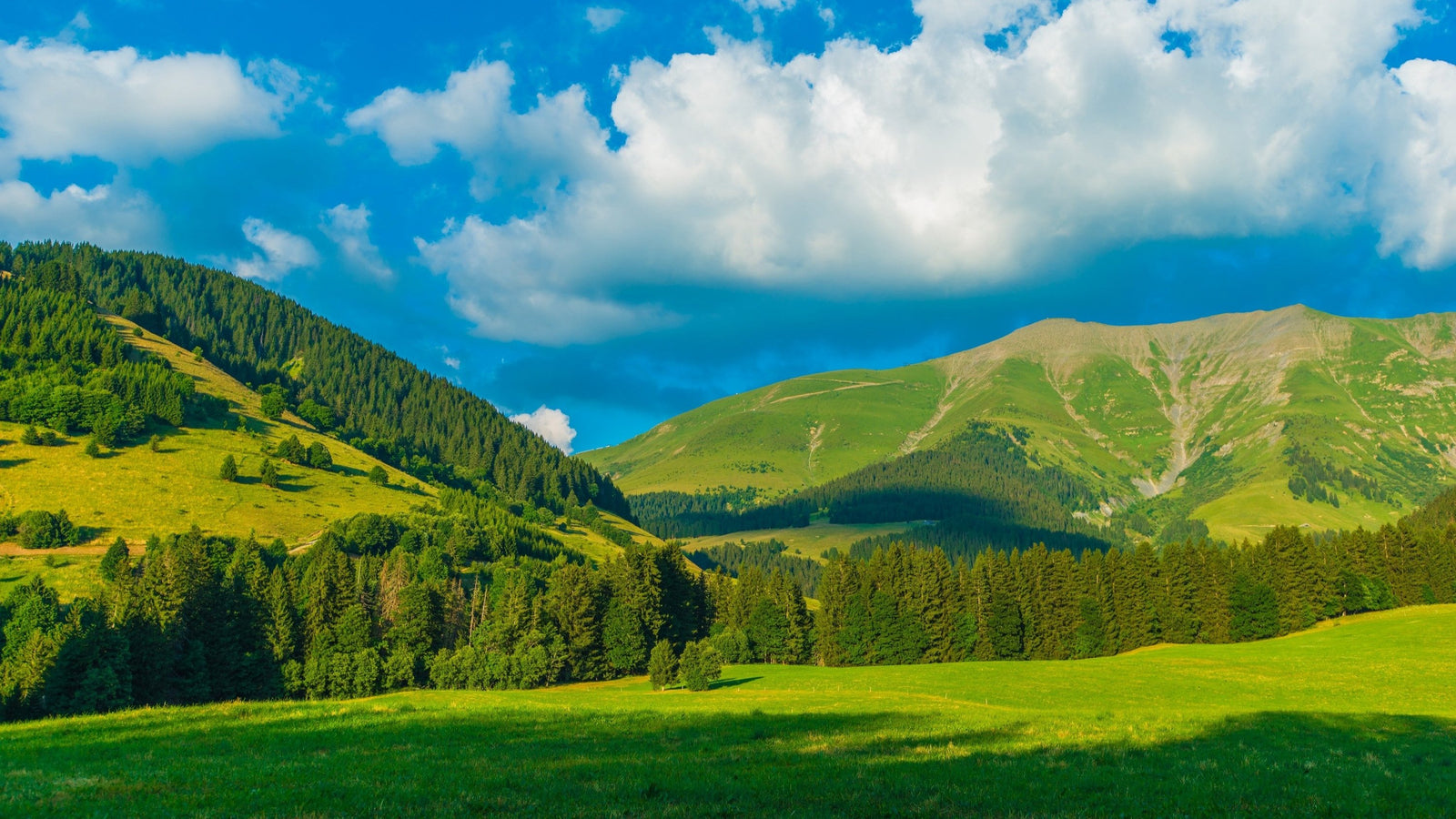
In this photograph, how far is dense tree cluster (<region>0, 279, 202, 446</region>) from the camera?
161 meters

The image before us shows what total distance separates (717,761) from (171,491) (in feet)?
553

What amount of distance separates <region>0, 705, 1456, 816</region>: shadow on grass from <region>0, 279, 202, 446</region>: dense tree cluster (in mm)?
175349

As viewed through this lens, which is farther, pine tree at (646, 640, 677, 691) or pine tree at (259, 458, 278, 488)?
pine tree at (259, 458, 278, 488)

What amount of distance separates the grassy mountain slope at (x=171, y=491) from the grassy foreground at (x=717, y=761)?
13059cm

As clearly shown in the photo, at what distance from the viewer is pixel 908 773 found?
659 inches

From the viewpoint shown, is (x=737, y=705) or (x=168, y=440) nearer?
(x=737, y=705)

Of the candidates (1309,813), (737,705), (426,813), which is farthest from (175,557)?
(1309,813)

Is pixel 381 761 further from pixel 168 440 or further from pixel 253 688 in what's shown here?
pixel 168 440

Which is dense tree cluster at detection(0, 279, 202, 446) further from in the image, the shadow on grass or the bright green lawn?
the shadow on grass

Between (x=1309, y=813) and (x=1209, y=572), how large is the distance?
399 ft

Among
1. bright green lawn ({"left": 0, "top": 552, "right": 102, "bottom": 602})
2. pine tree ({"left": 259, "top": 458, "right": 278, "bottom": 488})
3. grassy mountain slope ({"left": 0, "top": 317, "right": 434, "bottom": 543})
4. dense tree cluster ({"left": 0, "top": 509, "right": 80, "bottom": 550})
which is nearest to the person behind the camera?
bright green lawn ({"left": 0, "top": 552, "right": 102, "bottom": 602})

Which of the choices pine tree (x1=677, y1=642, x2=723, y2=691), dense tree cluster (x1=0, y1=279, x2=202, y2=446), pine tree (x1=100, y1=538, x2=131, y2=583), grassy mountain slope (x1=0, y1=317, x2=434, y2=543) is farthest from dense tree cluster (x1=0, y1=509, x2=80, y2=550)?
pine tree (x1=677, y1=642, x2=723, y2=691)

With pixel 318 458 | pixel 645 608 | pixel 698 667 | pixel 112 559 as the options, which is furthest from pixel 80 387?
pixel 698 667

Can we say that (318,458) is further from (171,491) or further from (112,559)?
(112,559)
